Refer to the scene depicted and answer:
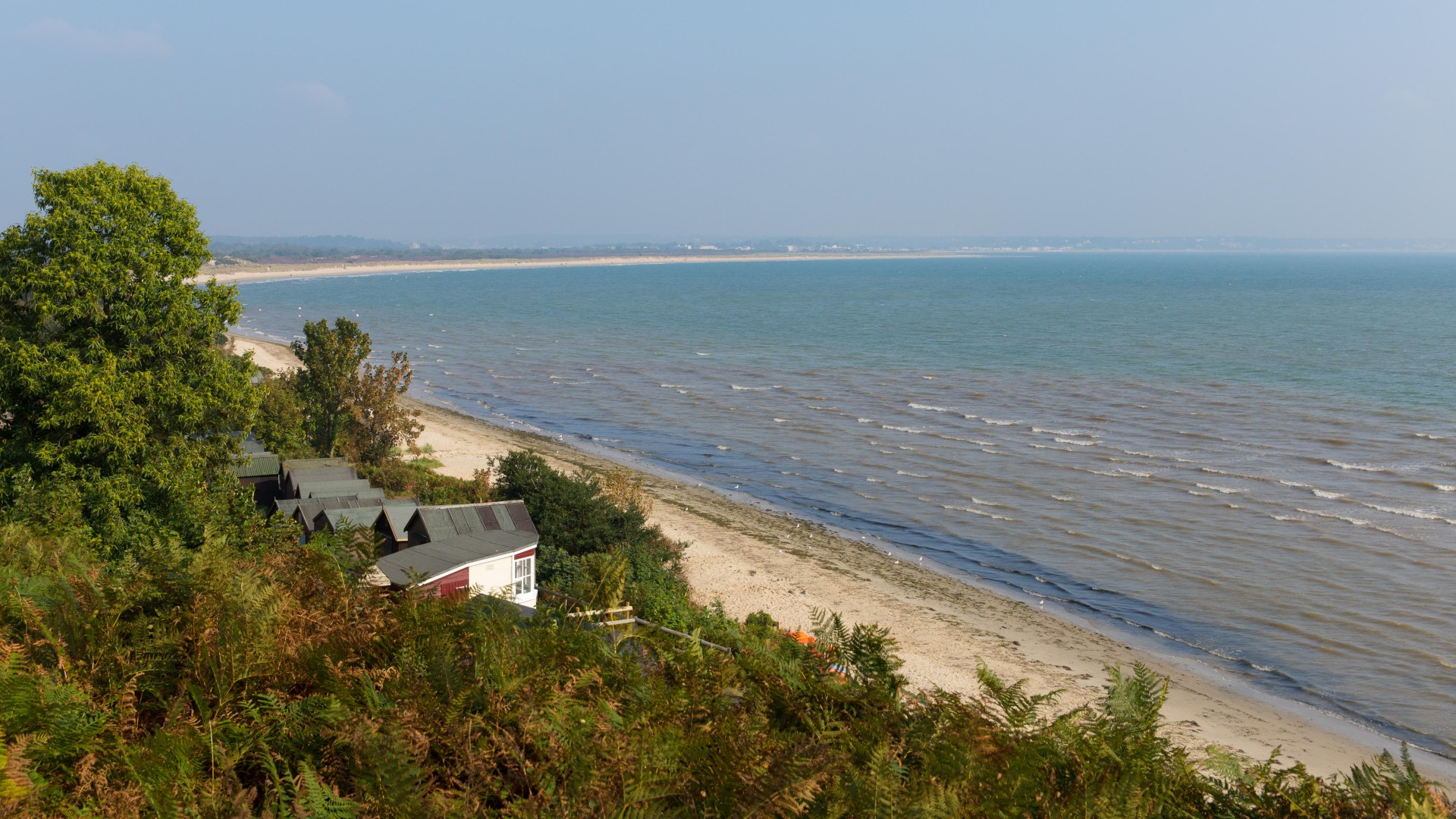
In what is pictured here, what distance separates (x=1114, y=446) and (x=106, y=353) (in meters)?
38.9

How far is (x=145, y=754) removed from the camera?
3.88 m

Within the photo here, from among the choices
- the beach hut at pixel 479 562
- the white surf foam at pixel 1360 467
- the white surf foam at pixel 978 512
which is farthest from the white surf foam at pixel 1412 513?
the beach hut at pixel 479 562

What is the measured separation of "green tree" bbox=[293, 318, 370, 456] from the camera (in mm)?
32844

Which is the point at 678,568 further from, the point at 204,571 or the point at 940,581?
the point at 204,571

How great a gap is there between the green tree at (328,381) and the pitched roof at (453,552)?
16.1 meters

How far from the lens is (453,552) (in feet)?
57.9

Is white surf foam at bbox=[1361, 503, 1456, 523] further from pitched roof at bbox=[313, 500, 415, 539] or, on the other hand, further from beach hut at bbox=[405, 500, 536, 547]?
pitched roof at bbox=[313, 500, 415, 539]

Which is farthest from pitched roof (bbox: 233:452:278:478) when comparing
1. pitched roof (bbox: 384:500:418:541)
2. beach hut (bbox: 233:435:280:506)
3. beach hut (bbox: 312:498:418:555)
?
pitched roof (bbox: 384:500:418:541)

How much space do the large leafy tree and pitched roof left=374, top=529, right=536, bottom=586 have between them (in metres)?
4.25

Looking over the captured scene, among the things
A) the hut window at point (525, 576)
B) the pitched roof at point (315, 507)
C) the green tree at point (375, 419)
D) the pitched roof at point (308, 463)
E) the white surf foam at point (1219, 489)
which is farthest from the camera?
the white surf foam at point (1219, 489)

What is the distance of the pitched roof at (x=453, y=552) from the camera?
53.2 ft

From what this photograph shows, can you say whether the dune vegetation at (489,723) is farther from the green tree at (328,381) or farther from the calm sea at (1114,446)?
the green tree at (328,381)

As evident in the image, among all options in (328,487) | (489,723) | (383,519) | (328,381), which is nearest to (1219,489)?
(383,519)

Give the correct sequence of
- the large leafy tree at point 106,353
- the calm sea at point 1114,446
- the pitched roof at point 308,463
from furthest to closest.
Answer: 1. the pitched roof at point 308,463
2. the calm sea at point 1114,446
3. the large leafy tree at point 106,353
